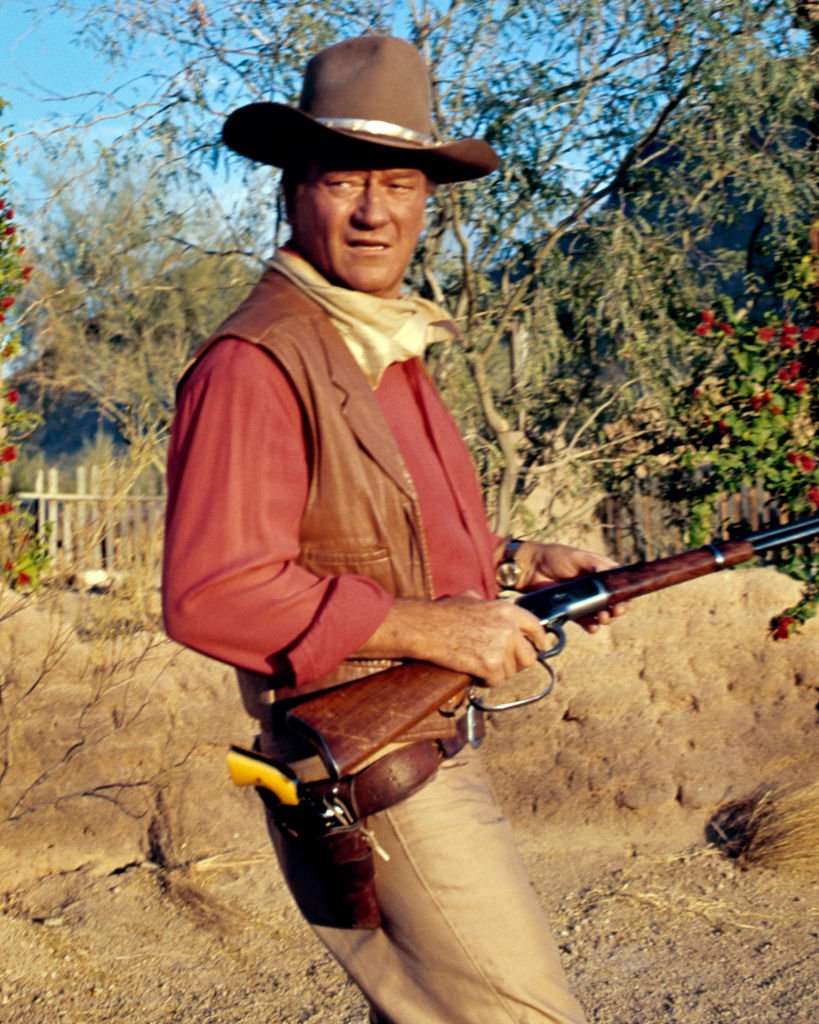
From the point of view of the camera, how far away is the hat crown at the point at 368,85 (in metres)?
2.34

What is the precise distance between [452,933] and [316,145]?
144 centimetres

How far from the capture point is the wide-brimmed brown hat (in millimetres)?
2316

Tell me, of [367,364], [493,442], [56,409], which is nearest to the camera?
[367,364]

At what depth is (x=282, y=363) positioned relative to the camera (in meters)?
2.11

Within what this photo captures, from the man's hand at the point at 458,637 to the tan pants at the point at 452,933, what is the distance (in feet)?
0.83

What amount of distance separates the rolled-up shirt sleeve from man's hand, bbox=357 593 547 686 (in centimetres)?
5

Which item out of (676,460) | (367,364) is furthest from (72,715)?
(367,364)

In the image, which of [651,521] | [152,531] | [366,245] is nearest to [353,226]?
[366,245]

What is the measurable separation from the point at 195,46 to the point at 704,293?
2.84m

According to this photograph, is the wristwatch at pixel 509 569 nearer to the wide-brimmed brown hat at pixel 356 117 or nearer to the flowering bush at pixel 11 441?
the wide-brimmed brown hat at pixel 356 117

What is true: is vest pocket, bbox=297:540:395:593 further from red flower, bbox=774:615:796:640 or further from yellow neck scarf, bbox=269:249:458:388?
red flower, bbox=774:615:796:640

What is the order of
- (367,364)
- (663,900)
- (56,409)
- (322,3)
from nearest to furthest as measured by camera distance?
(367,364) → (663,900) → (322,3) → (56,409)

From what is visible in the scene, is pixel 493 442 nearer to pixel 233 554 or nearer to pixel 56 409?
pixel 233 554

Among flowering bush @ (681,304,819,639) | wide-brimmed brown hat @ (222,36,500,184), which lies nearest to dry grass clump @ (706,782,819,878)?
flowering bush @ (681,304,819,639)
